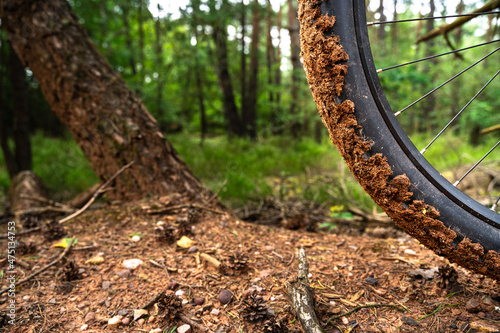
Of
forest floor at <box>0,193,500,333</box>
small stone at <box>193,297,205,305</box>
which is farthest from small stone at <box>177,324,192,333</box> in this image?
small stone at <box>193,297,205,305</box>

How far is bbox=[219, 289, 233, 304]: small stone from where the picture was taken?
1.35 metres

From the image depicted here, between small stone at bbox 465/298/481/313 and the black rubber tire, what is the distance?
280 millimetres

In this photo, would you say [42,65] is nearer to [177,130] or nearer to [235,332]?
[235,332]

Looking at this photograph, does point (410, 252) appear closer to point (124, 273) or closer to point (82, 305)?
point (124, 273)

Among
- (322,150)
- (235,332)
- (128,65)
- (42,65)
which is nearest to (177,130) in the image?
(128,65)

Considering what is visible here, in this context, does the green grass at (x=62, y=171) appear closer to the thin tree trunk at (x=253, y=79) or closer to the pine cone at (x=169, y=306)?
the pine cone at (x=169, y=306)

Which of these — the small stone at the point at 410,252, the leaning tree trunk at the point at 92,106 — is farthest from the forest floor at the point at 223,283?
the leaning tree trunk at the point at 92,106

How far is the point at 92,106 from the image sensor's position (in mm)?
2479

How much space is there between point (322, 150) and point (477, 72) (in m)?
6.89

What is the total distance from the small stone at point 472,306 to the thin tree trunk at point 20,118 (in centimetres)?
504

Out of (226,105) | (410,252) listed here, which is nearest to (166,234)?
(410,252)

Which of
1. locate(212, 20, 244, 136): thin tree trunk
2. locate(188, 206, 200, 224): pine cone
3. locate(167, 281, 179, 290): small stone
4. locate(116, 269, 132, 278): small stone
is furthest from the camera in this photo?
locate(212, 20, 244, 136): thin tree trunk

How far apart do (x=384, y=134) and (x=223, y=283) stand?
101 centimetres

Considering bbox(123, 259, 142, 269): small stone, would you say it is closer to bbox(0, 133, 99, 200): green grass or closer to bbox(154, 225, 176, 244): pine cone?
bbox(154, 225, 176, 244): pine cone
